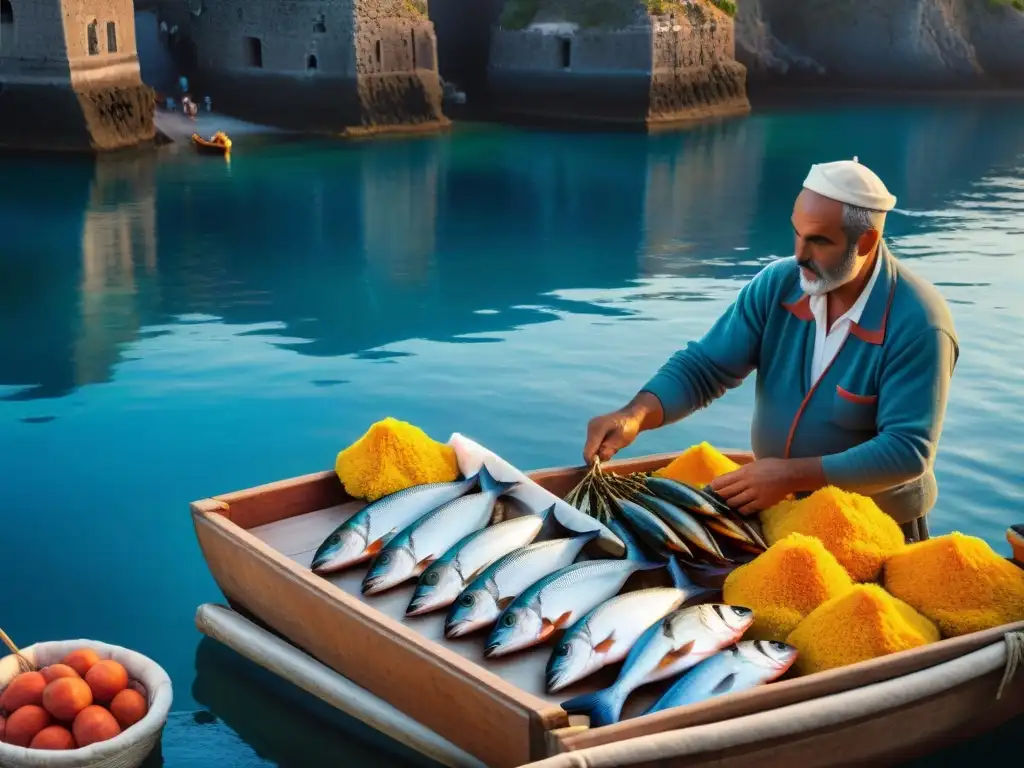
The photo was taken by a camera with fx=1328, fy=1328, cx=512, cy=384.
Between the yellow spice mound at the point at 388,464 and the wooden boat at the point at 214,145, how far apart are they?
916 inches

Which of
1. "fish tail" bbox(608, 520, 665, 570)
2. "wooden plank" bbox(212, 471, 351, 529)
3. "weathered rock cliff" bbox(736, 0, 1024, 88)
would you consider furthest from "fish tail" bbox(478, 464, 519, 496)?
"weathered rock cliff" bbox(736, 0, 1024, 88)

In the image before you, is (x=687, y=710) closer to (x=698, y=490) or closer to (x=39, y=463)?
(x=698, y=490)

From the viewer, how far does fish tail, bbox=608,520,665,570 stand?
4.49m

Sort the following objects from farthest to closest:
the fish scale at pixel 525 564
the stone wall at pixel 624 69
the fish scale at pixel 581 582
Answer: the stone wall at pixel 624 69 < the fish scale at pixel 525 564 < the fish scale at pixel 581 582

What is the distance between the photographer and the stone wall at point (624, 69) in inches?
1470

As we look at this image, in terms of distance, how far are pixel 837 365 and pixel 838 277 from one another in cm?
36

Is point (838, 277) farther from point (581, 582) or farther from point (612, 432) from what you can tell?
point (581, 582)

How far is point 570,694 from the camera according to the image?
3.99 metres

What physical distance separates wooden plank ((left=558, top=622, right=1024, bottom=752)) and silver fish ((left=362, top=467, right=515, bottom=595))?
1219mm

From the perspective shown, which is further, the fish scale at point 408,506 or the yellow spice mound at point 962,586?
the fish scale at point 408,506

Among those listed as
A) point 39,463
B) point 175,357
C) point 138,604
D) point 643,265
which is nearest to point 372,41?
point 643,265

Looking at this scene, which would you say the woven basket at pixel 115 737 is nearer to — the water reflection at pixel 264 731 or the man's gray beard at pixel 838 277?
the water reflection at pixel 264 731

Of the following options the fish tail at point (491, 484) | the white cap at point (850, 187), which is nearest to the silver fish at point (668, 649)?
the fish tail at point (491, 484)

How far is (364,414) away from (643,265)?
7165 mm
